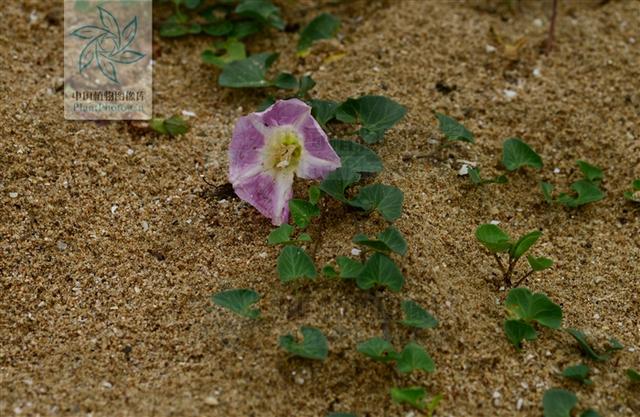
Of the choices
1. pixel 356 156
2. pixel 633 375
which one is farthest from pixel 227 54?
pixel 633 375

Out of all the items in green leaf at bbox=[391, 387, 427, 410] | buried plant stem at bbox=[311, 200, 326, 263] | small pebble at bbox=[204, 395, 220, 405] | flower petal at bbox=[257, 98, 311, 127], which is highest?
flower petal at bbox=[257, 98, 311, 127]

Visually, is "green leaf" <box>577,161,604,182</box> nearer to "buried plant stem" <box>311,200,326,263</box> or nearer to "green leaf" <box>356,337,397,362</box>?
"buried plant stem" <box>311,200,326,263</box>

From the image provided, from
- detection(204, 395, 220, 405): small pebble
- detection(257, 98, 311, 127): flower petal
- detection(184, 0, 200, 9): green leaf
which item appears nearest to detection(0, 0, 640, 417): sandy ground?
detection(204, 395, 220, 405): small pebble

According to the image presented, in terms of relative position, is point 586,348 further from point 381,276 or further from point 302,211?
point 302,211

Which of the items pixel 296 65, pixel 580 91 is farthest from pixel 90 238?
pixel 580 91

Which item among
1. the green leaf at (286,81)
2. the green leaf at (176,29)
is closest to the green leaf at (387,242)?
the green leaf at (286,81)

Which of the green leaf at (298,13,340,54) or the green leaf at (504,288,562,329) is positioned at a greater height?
the green leaf at (298,13,340,54)

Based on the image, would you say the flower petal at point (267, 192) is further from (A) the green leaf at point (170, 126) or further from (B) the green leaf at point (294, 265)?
(A) the green leaf at point (170, 126)

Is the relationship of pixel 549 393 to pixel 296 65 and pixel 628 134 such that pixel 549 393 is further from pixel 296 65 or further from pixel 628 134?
pixel 296 65
